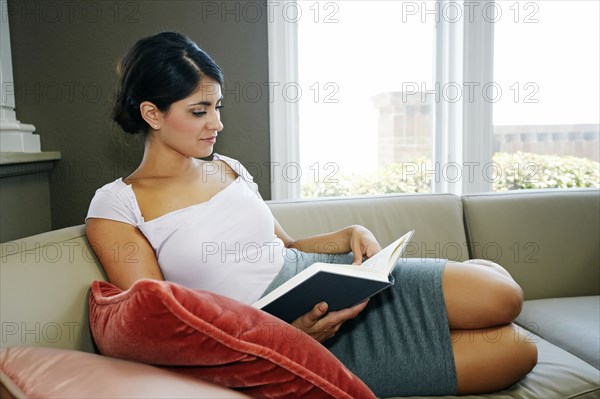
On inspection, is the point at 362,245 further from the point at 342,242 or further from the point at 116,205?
the point at 116,205

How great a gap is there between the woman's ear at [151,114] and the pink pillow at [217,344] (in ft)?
2.32

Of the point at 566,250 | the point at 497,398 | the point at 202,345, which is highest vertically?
the point at 202,345

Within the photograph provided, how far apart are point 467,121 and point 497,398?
1.49 m

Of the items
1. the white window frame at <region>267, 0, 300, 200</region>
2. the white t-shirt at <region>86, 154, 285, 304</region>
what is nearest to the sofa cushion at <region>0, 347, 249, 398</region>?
the white t-shirt at <region>86, 154, 285, 304</region>

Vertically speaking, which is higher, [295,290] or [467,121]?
[467,121]

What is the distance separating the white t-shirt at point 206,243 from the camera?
54.7 inches

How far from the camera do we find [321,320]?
1.26 metres

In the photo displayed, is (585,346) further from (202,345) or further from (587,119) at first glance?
(587,119)

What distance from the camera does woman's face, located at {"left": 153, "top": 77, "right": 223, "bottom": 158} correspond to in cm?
147

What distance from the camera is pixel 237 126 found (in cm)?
230

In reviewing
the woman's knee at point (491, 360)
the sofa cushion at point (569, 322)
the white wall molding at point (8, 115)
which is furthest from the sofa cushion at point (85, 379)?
the white wall molding at point (8, 115)

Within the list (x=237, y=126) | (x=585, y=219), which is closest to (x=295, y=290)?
(x=237, y=126)

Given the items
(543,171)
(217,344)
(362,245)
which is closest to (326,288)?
(217,344)

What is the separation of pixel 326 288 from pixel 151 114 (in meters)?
0.71
